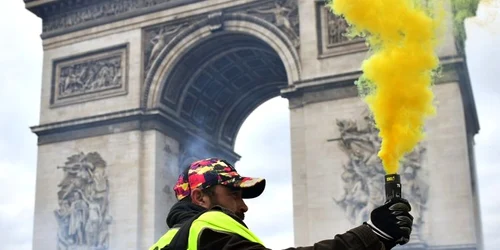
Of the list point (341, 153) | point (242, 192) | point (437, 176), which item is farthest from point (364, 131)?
point (242, 192)

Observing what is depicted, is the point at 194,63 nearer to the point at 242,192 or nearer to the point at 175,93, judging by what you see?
the point at 175,93

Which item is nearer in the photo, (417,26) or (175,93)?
(417,26)

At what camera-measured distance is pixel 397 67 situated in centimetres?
346

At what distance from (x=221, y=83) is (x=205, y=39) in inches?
111

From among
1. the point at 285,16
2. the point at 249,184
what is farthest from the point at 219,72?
the point at 249,184

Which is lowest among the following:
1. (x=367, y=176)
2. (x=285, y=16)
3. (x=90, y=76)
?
(x=367, y=176)

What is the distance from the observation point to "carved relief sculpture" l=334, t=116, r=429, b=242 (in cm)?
1633

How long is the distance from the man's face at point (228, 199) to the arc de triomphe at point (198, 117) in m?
13.8

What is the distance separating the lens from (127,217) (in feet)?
63.3

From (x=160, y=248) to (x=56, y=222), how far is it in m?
18.4

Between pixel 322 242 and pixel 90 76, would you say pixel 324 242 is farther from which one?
pixel 90 76

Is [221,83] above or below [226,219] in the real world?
above

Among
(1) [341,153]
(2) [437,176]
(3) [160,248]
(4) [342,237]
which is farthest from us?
(1) [341,153]

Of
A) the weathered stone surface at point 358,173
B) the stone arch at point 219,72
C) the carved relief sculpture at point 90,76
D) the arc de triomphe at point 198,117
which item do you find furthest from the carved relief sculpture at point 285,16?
the carved relief sculpture at point 90,76
